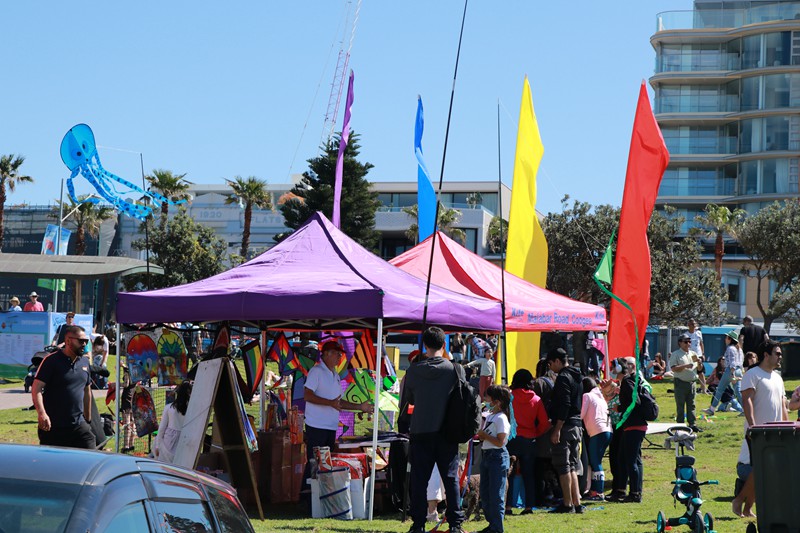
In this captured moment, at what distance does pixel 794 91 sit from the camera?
7962 cm

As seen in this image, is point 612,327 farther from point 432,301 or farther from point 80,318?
point 80,318

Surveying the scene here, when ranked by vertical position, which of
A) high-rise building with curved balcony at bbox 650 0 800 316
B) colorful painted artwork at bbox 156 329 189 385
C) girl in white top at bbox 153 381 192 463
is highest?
high-rise building with curved balcony at bbox 650 0 800 316

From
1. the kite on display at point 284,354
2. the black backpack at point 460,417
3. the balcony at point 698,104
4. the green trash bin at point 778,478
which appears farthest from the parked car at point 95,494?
the balcony at point 698,104

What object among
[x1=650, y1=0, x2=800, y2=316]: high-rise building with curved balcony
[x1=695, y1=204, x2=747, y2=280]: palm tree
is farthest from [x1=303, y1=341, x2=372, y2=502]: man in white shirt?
[x1=650, y1=0, x2=800, y2=316]: high-rise building with curved balcony

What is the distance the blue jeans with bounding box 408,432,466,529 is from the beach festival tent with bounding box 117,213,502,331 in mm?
1897

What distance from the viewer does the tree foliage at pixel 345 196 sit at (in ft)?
201

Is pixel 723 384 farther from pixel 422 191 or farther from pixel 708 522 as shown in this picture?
pixel 708 522

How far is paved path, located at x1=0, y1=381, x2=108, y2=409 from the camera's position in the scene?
23.2m

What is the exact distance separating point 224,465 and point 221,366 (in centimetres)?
111

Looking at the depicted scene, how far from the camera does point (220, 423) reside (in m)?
11.1

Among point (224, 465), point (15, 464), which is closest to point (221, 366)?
point (224, 465)

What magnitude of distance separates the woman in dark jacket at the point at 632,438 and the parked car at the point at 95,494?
883 cm

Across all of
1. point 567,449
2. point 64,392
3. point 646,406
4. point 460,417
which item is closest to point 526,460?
point 567,449

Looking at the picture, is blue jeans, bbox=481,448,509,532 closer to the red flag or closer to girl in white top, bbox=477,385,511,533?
girl in white top, bbox=477,385,511,533
